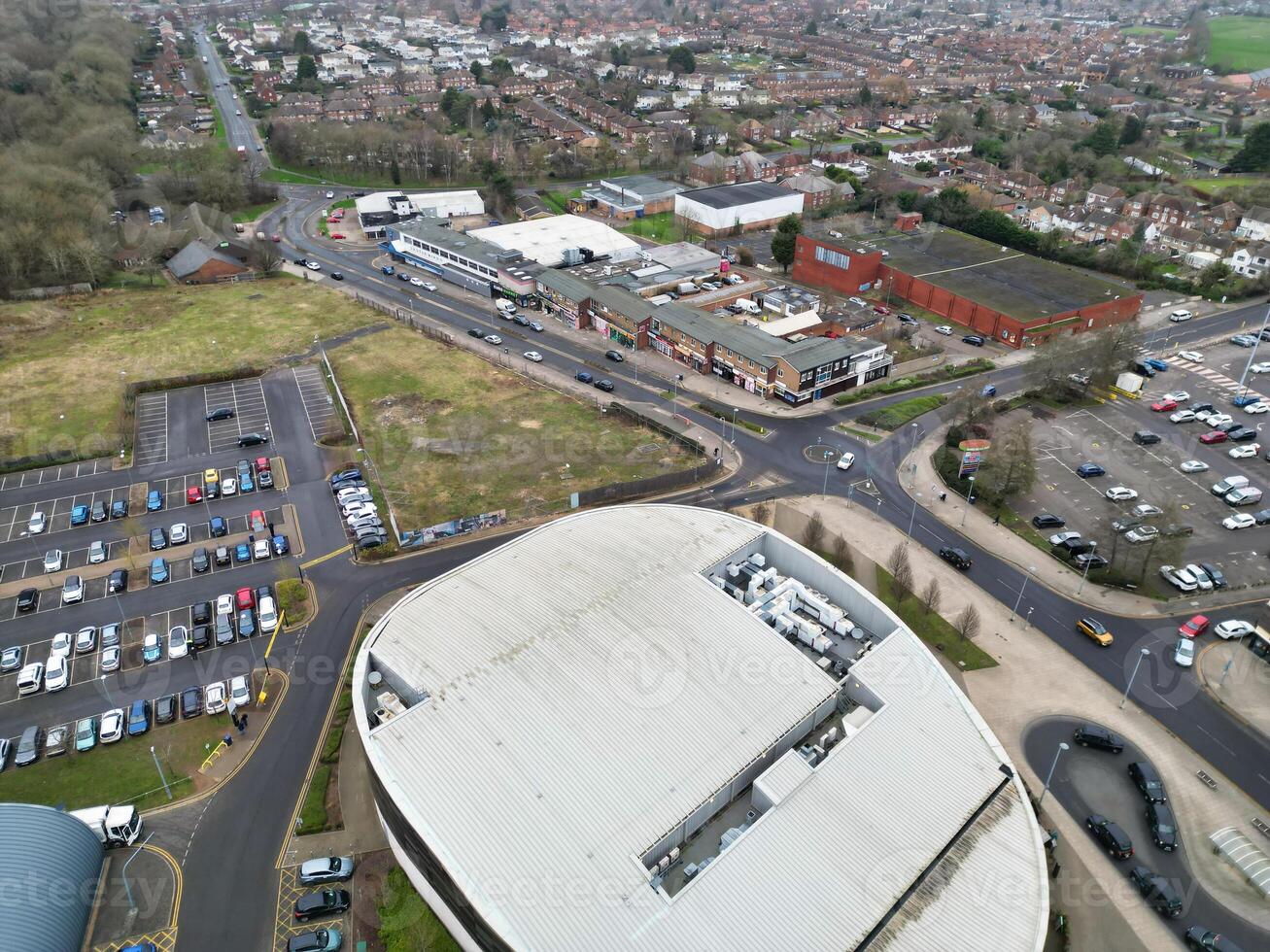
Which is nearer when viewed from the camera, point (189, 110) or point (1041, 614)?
point (1041, 614)

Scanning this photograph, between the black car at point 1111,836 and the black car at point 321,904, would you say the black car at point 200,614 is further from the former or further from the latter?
the black car at point 1111,836

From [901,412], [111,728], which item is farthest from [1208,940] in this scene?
[111,728]

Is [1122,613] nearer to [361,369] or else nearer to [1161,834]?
[1161,834]

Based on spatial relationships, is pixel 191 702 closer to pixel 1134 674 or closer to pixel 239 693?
pixel 239 693

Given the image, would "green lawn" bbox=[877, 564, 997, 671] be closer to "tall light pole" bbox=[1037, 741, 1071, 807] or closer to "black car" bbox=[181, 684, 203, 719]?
"tall light pole" bbox=[1037, 741, 1071, 807]

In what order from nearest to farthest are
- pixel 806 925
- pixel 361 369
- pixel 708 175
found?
1. pixel 806 925
2. pixel 361 369
3. pixel 708 175

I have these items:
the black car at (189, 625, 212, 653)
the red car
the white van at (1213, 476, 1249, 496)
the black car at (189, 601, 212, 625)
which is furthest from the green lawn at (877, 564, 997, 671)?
the black car at (189, 601, 212, 625)

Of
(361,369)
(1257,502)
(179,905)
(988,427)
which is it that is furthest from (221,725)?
(1257,502)
